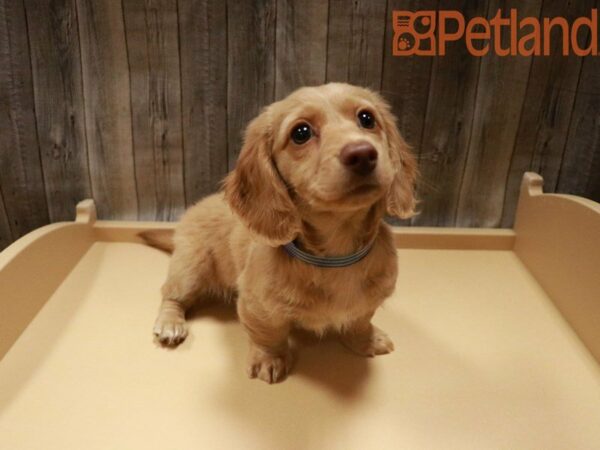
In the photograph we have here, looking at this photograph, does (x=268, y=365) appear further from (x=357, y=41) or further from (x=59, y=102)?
(x=59, y=102)

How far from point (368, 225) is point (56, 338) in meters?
0.99

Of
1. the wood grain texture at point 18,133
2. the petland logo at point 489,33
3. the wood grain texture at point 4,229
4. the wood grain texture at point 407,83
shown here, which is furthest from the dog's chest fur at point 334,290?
the wood grain texture at point 4,229

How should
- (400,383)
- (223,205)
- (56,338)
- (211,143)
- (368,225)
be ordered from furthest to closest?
(211,143) < (223,205) < (56,338) < (400,383) < (368,225)

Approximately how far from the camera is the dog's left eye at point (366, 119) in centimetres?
Result: 119

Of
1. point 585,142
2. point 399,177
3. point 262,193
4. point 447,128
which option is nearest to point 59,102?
point 262,193

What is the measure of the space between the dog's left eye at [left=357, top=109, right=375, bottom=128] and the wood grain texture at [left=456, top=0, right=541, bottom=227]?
0.79 metres

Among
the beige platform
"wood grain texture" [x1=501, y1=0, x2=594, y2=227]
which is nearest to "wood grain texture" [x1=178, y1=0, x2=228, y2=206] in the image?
the beige platform

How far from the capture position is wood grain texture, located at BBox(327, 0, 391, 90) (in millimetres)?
1700

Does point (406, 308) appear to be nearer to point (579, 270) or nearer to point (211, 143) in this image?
point (579, 270)

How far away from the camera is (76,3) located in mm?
1691

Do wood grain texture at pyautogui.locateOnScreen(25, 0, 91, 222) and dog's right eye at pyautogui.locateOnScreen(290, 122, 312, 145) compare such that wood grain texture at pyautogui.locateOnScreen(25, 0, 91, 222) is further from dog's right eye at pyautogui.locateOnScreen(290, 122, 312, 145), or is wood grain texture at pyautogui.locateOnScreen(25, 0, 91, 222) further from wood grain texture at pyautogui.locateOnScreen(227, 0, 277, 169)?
dog's right eye at pyautogui.locateOnScreen(290, 122, 312, 145)

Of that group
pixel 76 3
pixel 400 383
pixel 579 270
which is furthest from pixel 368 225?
pixel 76 3

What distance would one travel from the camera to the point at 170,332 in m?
1.49

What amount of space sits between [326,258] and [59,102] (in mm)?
1228
